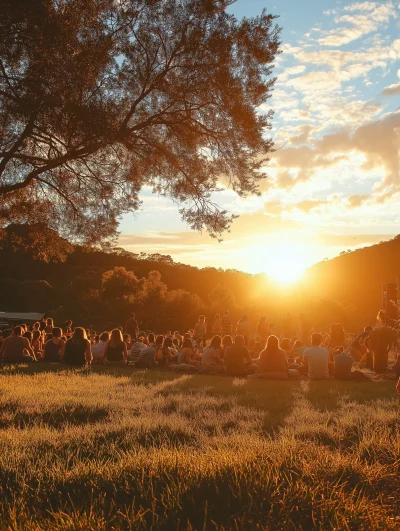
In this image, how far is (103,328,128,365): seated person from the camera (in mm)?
14281

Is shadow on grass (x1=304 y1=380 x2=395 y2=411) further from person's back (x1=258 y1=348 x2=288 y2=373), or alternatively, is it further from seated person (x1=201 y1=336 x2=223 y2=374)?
seated person (x1=201 y1=336 x2=223 y2=374)

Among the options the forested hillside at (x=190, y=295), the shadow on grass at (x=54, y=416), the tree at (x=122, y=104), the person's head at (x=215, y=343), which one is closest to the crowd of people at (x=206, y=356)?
the person's head at (x=215, y=343)

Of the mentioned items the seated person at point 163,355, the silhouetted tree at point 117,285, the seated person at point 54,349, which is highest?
the silhouetted tree at point 117,285

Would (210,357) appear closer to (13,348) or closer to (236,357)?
(236,357)

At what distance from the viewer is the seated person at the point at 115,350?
562 inches

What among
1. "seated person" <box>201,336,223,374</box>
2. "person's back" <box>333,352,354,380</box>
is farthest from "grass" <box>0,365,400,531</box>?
"seated person" <box>201,336,223,374</box>

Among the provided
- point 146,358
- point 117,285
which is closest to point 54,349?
point 146,358

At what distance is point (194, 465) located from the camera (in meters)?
3.79

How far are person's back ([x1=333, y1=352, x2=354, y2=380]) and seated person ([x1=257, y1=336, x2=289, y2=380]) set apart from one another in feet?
3.89

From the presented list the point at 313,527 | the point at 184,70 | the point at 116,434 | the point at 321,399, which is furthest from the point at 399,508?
the point at 184,70

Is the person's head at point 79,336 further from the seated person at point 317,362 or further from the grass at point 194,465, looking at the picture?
the seated person at point 317,362

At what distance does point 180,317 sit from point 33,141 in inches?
1673

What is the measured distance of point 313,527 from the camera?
2.95 metres

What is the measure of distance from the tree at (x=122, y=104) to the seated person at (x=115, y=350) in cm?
385
